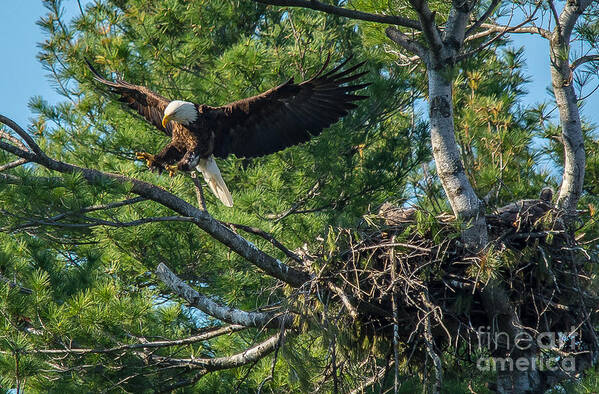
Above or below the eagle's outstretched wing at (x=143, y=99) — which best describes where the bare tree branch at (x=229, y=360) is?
below

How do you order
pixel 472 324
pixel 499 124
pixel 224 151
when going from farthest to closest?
pixel 224 151 → pixel 499 124 → pixel 472 324

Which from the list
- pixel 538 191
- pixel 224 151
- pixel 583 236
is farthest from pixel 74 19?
pixel 583 236

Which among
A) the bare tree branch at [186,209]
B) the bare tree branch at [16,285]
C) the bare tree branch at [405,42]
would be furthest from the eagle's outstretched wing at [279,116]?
the bare tree branch at [16,285]

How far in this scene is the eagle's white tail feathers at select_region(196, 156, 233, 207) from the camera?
5.57 m

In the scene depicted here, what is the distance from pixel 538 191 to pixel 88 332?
2933 mm

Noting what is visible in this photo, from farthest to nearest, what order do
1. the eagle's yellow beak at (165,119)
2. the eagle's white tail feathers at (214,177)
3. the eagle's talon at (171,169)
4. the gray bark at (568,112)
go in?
the eagle's white tail feathers at (214,177) → the eagle's yellow beak at (165,119) → the eagle's talon at (171,169) → the gray bark at (568,112)

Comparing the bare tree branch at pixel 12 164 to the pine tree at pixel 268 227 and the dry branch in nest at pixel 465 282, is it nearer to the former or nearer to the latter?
the pine tree at pixel 268 227

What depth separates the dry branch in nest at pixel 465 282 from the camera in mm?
3697

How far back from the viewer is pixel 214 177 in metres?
5.62

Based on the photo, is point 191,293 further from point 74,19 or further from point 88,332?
point 74,19

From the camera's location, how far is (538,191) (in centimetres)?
502

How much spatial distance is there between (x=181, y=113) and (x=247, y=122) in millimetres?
467

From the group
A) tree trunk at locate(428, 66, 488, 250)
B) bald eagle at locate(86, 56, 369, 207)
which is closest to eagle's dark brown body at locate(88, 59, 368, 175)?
bald eagle at locate(86, 56, 369, 207)

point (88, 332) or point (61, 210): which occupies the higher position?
point (61, 210)
